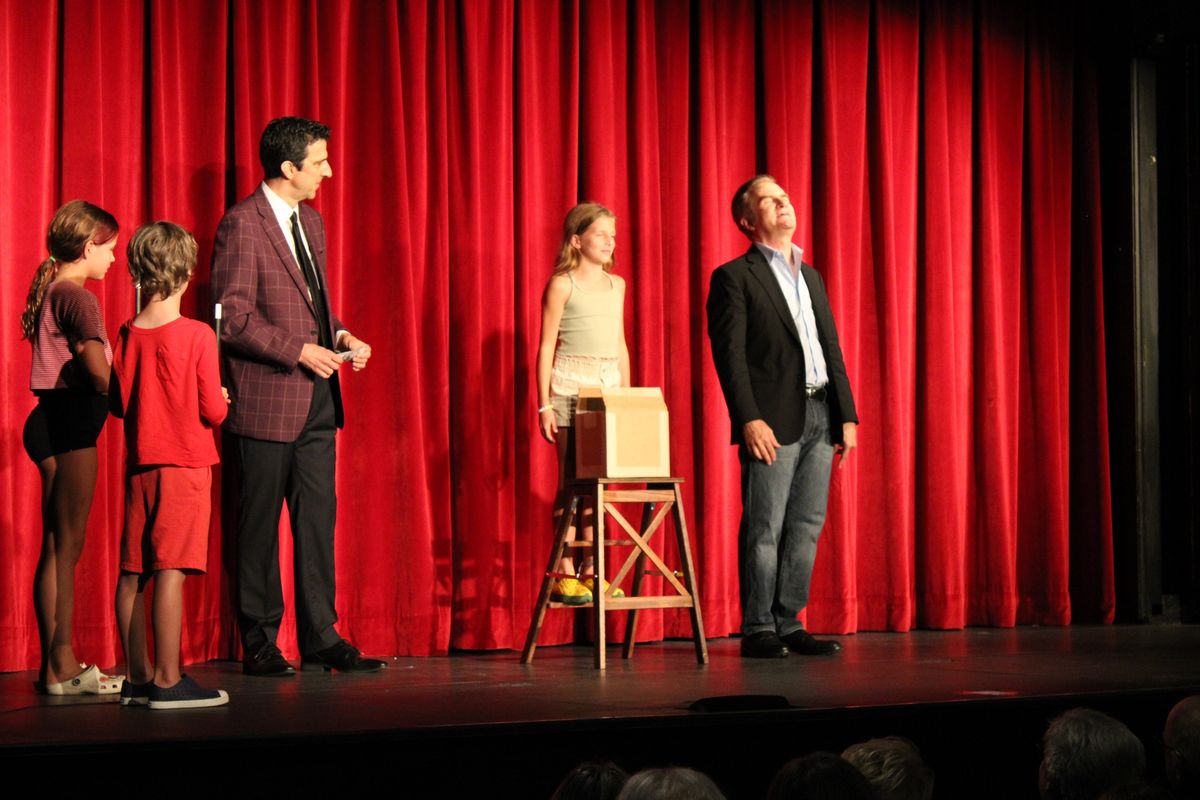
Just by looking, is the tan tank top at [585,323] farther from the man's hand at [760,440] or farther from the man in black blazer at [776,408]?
the man's hand at [760,440]

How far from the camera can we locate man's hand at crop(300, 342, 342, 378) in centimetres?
402

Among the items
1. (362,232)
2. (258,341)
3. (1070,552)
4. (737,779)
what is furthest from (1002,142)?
(737,779)

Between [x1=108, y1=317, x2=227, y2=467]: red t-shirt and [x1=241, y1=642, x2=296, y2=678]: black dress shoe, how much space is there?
0.89 meters

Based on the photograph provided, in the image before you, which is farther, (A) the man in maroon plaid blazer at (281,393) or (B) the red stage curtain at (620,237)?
(B) the red stage curtain at (620,237)

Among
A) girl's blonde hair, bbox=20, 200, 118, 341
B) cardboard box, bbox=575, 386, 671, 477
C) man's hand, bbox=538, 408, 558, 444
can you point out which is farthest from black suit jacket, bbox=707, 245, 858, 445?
girl's blonde hair, bbox=20, 200, 118, 341

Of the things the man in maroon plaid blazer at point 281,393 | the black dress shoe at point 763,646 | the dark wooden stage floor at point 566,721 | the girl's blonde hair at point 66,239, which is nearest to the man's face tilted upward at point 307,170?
the man in maroon plaid blazer at point 281,393

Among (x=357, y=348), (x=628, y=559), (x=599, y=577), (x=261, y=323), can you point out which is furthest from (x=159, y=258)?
(x=628, y=559)

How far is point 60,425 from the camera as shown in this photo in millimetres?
3553

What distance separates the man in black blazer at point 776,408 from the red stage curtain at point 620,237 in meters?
0.76

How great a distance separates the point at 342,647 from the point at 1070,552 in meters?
3.51

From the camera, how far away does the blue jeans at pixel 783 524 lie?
443 cm

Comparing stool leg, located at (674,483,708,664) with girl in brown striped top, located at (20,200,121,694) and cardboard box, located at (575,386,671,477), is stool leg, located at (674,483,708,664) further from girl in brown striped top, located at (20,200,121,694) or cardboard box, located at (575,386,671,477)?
girl in brown striped top, located at (20,200,121,694)

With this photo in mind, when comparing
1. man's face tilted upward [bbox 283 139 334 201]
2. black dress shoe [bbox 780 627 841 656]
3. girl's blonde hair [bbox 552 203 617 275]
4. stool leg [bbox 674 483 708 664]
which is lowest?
black dress shoe [bbox 780 627 841 656]

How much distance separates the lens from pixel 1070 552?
6086 mm
